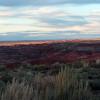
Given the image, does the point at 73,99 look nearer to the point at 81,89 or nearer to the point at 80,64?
the point at 81,89

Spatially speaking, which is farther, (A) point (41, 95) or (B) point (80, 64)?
(B) point (80, 64)

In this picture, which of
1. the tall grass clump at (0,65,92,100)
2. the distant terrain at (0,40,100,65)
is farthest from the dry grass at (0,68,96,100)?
the distant terrain at (0,40,100,65)

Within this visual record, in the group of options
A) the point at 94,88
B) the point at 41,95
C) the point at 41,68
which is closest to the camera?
the point at 41,95

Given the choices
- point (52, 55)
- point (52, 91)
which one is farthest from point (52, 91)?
point (52, 55)

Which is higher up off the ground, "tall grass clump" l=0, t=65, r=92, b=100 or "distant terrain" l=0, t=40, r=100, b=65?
"tall grass clump" l=0, t=65, r=92, b=100

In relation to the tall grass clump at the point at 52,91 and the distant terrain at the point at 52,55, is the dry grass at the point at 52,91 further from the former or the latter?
the distant terrain at the point at 52,55

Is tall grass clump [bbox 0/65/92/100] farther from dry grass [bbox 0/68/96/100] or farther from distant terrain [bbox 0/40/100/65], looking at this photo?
distant terrain [bbox 0/40/100/65]

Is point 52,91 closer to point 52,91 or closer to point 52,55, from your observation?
point 52,91

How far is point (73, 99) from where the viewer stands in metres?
11.2

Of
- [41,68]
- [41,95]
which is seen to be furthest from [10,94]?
[41,68]

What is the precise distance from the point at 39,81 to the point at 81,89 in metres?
2.60

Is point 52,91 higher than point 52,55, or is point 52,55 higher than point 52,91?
point 52,91

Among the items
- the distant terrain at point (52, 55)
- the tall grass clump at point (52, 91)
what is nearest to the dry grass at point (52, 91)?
the tall grass clump at point (52, 91)

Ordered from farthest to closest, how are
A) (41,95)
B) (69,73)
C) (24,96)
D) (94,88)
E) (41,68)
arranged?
1. (41,68)
2. (94,88)
3. (69,73)
4. (41,95)
5. (24,96)
